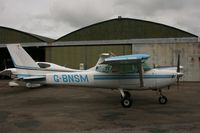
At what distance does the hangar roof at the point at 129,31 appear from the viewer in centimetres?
2762

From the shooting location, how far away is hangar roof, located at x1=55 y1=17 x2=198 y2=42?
1088 inches

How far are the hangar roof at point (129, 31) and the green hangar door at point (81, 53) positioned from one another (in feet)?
4.67

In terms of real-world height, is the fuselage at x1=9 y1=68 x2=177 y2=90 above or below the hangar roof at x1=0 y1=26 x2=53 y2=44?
below

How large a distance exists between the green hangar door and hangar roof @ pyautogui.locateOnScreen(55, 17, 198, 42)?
4.67ft

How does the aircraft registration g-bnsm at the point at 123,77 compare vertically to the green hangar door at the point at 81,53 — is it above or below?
below

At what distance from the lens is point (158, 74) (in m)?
10.9

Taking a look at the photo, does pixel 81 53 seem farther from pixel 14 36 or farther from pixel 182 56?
pixel 182 56

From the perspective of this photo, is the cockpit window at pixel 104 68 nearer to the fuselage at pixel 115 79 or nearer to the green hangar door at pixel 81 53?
the fuselage at pixel 115 79

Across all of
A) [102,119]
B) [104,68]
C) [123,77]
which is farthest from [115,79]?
[102,119]

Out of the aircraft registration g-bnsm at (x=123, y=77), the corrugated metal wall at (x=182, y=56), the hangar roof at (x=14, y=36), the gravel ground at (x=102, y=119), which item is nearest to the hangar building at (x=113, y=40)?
the corrugated metal wall at (x=182, y=56)

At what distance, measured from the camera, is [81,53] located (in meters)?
27.5

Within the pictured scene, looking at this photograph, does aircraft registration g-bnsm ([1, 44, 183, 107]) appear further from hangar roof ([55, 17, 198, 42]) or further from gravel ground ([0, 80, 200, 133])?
hangar roof ([55, 17, 198, 42])

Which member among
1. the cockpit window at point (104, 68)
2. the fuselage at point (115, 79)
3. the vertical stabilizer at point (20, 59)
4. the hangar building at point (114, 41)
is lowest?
the fuselage at point (115, 79)

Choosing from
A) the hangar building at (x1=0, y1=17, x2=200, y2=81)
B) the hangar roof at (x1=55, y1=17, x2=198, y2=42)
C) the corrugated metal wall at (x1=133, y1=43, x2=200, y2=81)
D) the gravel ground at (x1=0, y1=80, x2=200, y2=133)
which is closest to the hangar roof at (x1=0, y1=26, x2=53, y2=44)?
the hangar building at (x1=0, y1=17, x2=200, y2=81)
